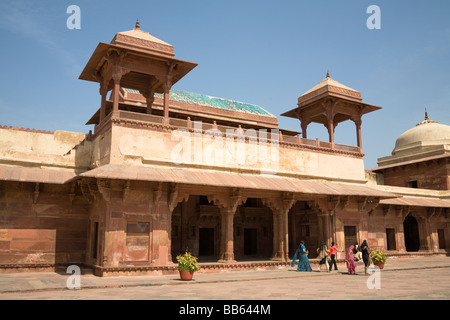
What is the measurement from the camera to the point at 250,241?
23844 mm

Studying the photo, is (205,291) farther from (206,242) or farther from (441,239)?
(441,239)

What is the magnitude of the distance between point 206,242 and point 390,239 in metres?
11.5

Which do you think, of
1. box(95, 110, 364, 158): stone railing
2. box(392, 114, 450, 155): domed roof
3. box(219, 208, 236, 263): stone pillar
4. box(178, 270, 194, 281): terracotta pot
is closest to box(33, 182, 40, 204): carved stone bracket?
box(95, 110, 364, 158): stone railing

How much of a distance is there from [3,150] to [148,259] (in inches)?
298

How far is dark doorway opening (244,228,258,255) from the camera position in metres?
23.8

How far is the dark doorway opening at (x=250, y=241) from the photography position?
23.8 m

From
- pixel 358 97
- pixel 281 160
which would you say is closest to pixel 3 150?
pixel 281 160

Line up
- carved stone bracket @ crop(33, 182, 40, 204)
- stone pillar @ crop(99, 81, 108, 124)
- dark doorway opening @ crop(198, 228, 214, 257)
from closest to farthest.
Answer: carved stone bracket @ crop(33, 182, 40, 204) < stone pillar @ crop(99, 81, 108, 124) < dark doorway opening @ crop(198, 228, 214, 257)

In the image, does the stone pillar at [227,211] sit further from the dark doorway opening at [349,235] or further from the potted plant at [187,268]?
the dark doorway opening at [349,235]

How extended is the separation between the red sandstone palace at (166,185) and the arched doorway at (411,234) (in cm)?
438

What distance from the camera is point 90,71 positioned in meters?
18.0

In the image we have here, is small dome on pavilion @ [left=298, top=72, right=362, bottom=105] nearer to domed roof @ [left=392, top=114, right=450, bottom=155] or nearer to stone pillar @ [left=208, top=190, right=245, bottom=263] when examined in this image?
stone pillar @ [left=208, top=190, right=245, bottom=263]

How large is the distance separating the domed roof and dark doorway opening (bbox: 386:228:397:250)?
10.8m

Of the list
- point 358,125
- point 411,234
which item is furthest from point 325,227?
point 411,234
